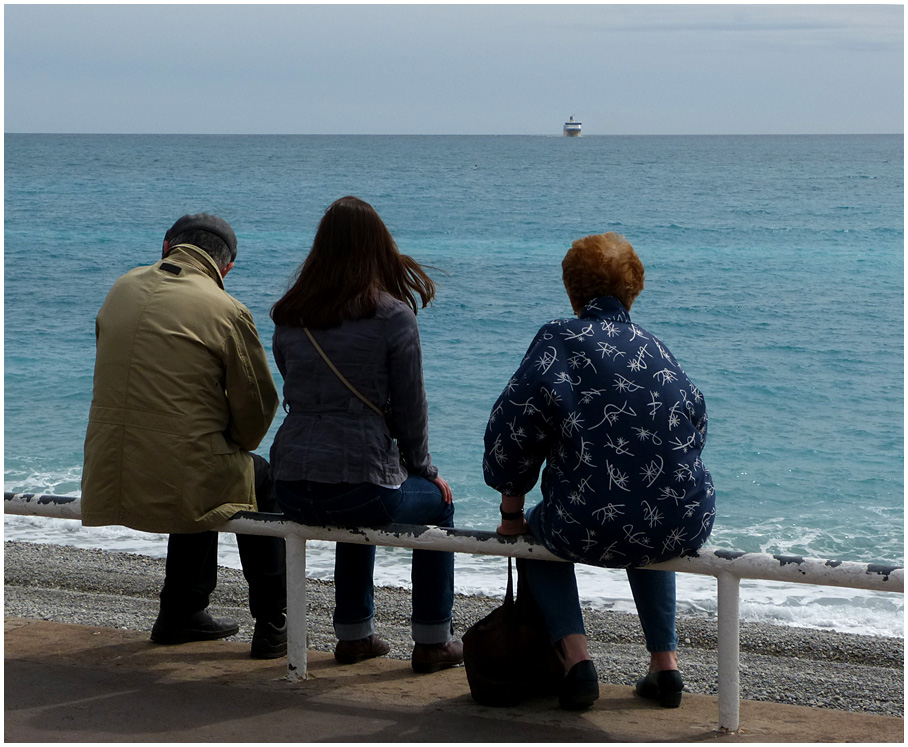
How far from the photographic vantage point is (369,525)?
3156 millimetres

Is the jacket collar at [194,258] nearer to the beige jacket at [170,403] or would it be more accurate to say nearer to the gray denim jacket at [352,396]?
the beige jacket at [170,403]

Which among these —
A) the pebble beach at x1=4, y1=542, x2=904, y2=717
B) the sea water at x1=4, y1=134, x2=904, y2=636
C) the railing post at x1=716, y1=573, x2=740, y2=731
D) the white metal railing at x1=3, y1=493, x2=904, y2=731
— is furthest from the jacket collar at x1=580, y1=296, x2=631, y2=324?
the sea water at x1=4, y1=134, x2=904, y2=636

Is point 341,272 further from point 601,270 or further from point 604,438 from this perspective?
point 604,438

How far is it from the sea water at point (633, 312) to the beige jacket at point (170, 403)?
3.74 m

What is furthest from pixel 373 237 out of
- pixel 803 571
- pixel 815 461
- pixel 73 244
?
pixel 73 244

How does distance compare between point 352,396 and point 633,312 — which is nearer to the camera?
point 352,396

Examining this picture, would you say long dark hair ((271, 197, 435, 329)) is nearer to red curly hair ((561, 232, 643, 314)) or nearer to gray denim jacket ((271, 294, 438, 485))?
gray denim jacket ((271, 294, 438, 485))

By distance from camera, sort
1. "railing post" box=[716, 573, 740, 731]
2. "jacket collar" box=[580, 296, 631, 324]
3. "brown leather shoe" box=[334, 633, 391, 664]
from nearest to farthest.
Answer: "railing post" box=[716, 573, 740, 731], "jacket collar" box=[580, 296, 631, 324], "brown leather shoe" box=[334, 633, 391, 664]

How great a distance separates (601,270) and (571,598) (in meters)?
1.00

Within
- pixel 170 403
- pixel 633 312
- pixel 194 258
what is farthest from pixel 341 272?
pixel 633 312

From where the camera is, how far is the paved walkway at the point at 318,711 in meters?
2.82

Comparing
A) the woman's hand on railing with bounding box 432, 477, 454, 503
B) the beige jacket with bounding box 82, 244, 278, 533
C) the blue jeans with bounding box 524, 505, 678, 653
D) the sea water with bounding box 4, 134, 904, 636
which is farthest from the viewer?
the sea water with bounding box 4, 134, 904, 636

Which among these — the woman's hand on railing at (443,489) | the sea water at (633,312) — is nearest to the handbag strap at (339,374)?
the woman's hand on railing at (443,489)

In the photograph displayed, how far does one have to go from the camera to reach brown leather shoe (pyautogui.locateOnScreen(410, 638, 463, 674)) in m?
3.37
